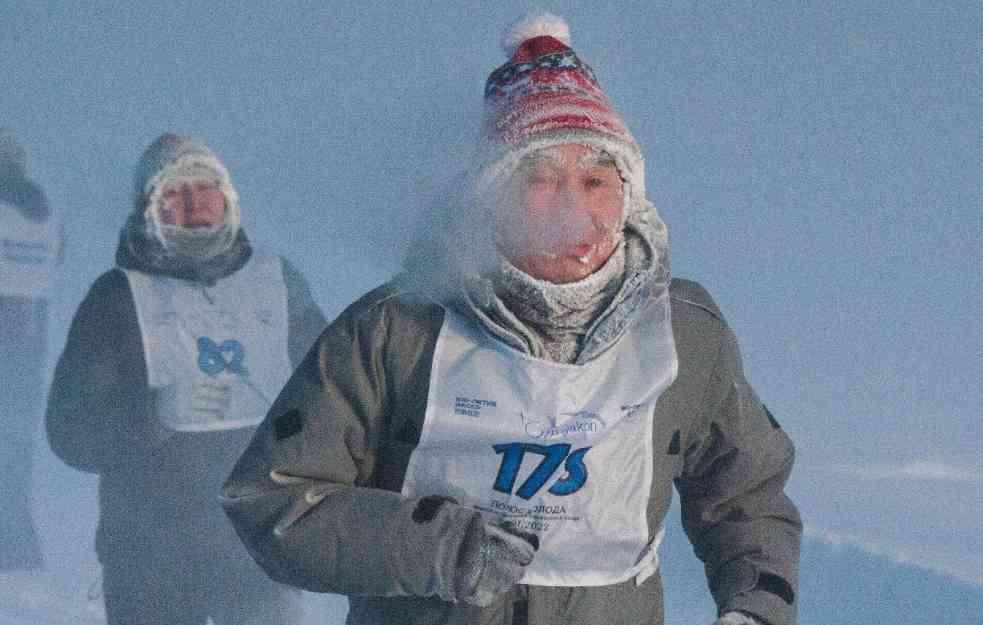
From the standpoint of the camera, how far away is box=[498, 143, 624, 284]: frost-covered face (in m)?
1.82

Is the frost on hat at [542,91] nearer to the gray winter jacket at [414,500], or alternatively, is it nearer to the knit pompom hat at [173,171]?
the gray winter jacket at [414,500]

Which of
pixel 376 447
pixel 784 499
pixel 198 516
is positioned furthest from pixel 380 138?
pixel 198 516

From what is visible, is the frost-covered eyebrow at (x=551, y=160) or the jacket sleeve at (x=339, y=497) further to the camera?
the frost-covered eyebrow at (x=551, y=160)

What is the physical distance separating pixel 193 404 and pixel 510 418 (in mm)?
1980

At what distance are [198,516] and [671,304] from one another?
6.58 ft

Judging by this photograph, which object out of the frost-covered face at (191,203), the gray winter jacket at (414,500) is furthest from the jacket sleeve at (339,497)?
the frost-covered face at (191,203)

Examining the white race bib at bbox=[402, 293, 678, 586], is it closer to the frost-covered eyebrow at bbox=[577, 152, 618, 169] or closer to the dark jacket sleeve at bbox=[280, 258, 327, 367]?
the frost-covered eyebrow at bbox=[577, 152, 618, 169]

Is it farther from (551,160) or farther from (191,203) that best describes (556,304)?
(191,203)

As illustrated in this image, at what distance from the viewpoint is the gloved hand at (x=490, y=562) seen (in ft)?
5.57

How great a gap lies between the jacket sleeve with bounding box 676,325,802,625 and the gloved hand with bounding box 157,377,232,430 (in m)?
1.90

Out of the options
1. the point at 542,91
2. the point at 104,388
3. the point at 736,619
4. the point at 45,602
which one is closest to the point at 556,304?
the point at 542,91

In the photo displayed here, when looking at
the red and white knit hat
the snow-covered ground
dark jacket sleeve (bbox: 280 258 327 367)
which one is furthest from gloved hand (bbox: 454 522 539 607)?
the snow-covered ground

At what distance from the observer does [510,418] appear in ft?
5.93

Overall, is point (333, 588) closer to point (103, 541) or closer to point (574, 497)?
point (574, 497)
